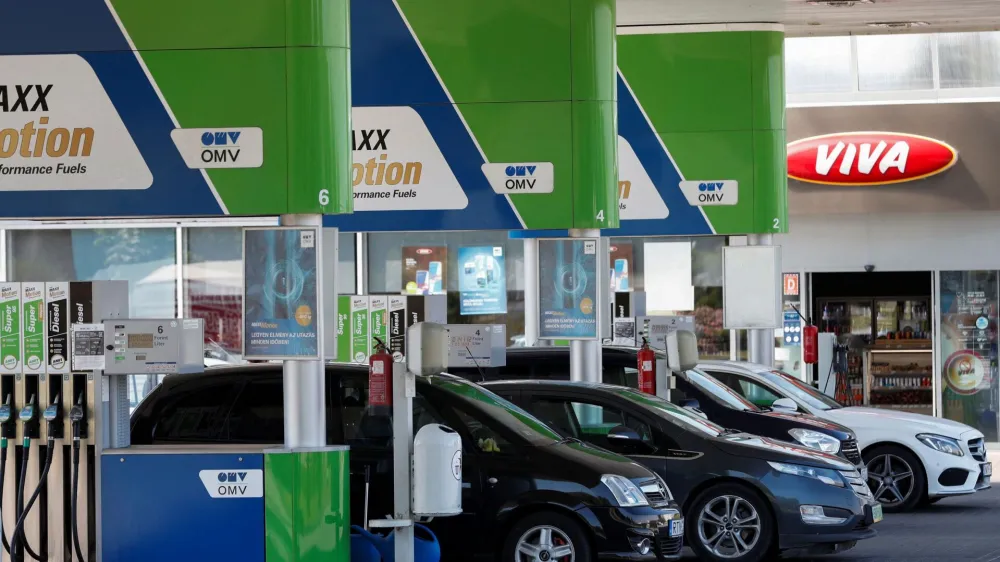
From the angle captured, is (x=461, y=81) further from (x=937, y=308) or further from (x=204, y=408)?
(x=937, y=308)

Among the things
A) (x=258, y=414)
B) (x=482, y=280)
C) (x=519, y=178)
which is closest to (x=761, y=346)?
(x=482, y=280)

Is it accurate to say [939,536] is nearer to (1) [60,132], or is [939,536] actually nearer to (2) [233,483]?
(2) [233,483]

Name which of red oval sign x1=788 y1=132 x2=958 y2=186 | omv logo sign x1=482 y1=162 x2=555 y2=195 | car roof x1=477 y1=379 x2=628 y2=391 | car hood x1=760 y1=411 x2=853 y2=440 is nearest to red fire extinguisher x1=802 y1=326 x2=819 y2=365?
red oval sign x1=788 y1=132 x2=958 y2=186

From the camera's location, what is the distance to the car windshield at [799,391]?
52.5 feet

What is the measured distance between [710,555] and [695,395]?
2.51 m

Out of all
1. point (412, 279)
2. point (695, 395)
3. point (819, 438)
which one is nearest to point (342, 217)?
point (695, 395)

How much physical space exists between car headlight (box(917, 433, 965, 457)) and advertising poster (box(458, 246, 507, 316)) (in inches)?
384

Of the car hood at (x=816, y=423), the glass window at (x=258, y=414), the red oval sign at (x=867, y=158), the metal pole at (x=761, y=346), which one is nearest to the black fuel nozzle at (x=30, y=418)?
the glass window at (x=258, y=414)

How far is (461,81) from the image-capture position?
1377cm

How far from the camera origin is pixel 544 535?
1053 cm

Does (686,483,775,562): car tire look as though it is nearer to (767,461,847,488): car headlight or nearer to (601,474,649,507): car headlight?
(767,461,847,488): car headlight

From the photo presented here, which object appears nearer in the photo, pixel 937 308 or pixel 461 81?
pixel 461 81

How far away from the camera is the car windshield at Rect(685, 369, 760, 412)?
14430 mm

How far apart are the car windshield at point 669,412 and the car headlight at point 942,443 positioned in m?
4.31
